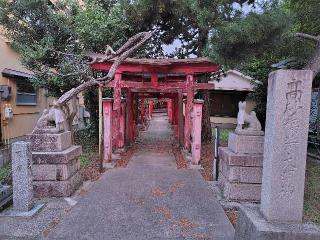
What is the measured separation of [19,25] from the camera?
37.3ft

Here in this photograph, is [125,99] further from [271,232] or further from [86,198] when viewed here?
[271,232]

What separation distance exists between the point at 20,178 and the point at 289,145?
4425mm

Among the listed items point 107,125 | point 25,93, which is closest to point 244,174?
point 107,125

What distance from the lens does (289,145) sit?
161 inches

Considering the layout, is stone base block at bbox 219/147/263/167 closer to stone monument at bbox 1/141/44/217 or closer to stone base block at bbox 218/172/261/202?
stone base block at bbox 218/172/261/202

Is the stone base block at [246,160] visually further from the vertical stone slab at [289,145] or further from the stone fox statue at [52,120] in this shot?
the stone fox statue at [52,120]

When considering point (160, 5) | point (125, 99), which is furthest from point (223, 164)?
point (125, 99)

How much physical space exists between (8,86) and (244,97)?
713 inches

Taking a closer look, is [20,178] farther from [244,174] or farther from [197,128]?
[197,128]

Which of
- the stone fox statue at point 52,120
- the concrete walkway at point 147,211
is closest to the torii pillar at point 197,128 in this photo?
the concrete walkway at point 147,211

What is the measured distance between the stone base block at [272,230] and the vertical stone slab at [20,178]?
12.0ft

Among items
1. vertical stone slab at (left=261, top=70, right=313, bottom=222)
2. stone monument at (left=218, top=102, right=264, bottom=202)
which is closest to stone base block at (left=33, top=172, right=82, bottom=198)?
stone monument at (left=218, top=102, right=264, bottom=202)

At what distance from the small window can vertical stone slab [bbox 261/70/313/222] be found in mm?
11546

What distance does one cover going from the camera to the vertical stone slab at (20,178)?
18.1 feet
